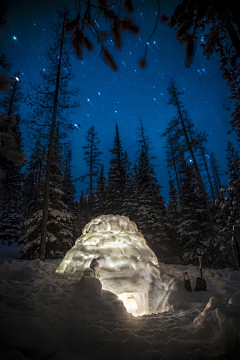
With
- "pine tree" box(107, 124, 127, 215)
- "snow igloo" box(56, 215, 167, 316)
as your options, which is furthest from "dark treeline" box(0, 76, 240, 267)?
"snow igloo" box(56, 215, 167, 316)

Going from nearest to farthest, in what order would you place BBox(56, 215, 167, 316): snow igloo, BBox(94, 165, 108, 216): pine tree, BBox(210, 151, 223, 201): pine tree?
BBox(56, 215, 167, 316): snow igloo < BBox(94, 165, 108, 216): pine tree < BBox(210, 151, 223, 201): pine tree

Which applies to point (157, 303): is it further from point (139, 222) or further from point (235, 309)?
point (139, 222)

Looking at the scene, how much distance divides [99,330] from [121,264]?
2.74 m

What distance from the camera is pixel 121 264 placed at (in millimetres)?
5340

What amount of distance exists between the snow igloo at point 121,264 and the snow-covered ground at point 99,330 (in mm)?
1145

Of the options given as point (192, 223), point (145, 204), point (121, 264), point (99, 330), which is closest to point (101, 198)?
point (145, 204)

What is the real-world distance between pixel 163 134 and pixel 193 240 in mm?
8855

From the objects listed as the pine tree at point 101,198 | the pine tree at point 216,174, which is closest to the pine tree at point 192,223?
the pine tree at point 101,198

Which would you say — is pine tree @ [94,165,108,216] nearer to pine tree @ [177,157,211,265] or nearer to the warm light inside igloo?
pine tree @ [177,157,211,265]

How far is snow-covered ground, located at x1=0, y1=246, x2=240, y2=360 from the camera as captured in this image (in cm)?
204

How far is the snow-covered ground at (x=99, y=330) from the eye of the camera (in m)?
2.04

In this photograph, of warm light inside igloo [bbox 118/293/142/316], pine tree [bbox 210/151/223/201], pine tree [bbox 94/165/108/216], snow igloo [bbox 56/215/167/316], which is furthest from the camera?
pine tree [bbox 210/151/223/201]

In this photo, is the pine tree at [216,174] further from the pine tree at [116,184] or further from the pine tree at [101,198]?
the pine tree at [101,198]

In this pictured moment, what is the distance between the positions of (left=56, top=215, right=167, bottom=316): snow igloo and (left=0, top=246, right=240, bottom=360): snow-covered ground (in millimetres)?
1145
